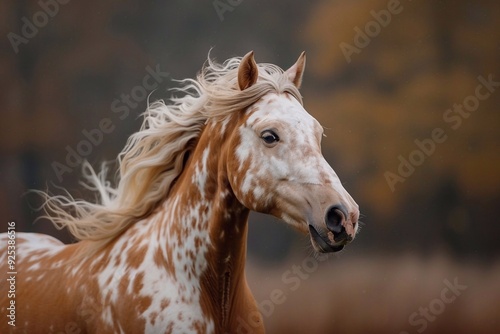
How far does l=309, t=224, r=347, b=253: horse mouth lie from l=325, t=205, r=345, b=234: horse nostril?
5cm

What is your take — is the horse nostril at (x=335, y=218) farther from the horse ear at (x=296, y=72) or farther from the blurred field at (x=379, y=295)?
the blurred field at (x=379, y=295)

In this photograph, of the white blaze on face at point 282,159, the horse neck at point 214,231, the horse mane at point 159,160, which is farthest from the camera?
the horse mane at point 159,160

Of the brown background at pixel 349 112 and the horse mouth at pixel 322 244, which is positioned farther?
the brown background at pixel 349 112

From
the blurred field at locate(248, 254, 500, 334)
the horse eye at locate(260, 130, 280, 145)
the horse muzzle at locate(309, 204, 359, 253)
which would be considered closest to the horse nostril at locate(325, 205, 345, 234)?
the horse muzzle at locate(309, 204, 359, 253)

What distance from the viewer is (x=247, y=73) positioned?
2.52m

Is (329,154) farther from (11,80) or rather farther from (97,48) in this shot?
(11,80)

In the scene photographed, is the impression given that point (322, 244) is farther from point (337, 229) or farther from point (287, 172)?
point (287, 172)

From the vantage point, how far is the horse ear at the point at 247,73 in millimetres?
2486

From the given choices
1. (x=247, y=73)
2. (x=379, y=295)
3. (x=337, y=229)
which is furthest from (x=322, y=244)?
(x=379, y=295)

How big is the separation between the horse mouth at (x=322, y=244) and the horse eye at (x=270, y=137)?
0.32 meters

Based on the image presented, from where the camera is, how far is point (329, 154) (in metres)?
4.76

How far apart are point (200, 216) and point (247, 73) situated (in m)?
0.56

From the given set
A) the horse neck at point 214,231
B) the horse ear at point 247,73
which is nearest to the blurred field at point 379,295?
the horse neck at point 214,231

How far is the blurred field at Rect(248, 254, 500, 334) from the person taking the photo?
4672 millimetres
